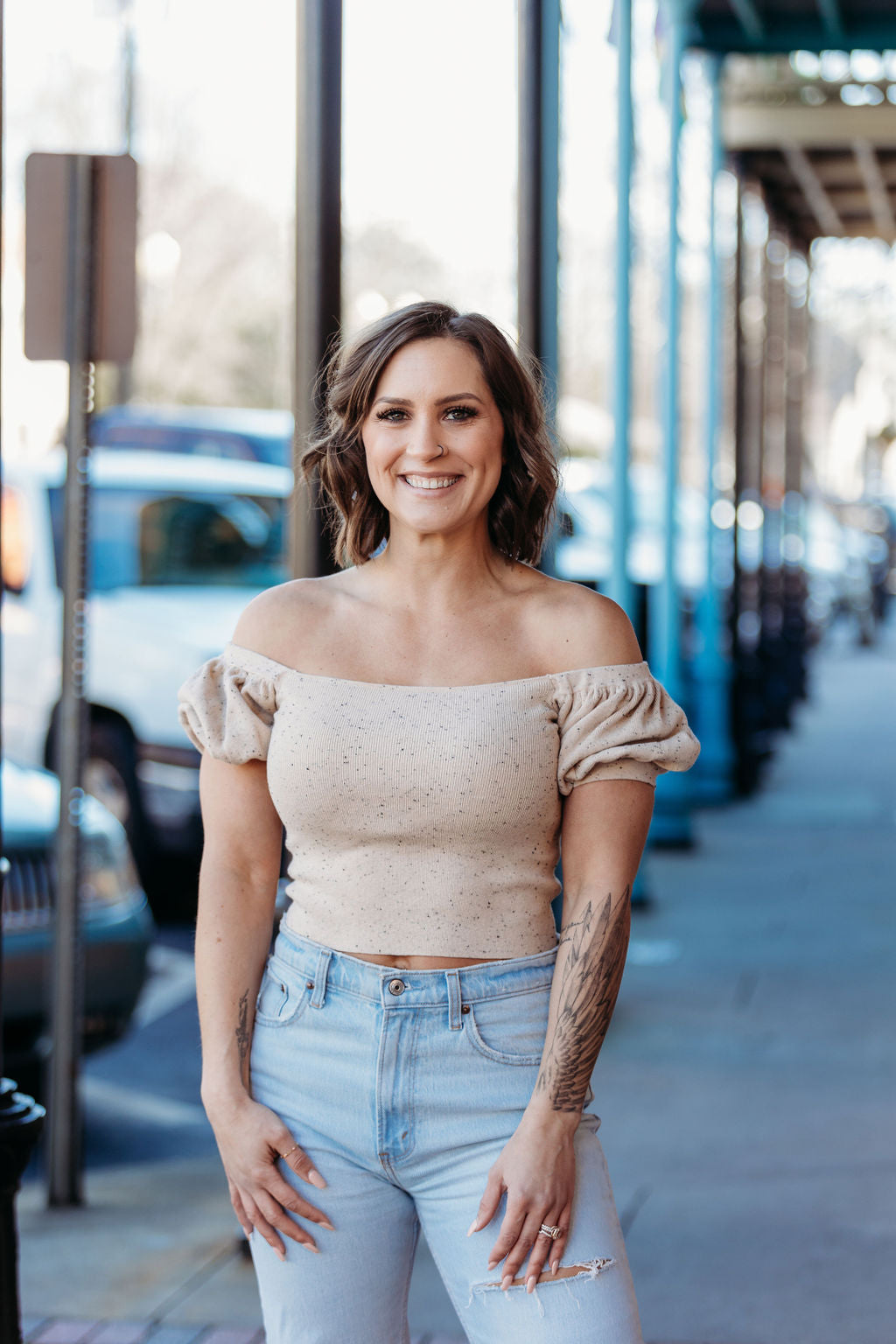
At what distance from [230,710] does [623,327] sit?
5.81 metres

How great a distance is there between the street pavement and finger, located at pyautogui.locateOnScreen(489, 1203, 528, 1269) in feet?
0.34

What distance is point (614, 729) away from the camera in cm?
200

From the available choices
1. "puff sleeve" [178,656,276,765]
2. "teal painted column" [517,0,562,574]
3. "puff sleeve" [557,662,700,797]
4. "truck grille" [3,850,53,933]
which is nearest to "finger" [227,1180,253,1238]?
"puff sleeve" [178,656,276,765]

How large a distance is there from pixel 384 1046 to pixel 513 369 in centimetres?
82

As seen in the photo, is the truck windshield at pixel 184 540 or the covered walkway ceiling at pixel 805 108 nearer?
the truck windshield at pixel 184 540

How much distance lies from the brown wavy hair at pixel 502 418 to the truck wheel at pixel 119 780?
5.36 metres

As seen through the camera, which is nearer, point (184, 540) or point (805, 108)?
point (184, 540)

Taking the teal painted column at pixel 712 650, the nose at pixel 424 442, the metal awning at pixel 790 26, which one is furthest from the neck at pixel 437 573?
the teal painted column at pixel 712 650

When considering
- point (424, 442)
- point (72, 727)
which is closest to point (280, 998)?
point (424, 442)

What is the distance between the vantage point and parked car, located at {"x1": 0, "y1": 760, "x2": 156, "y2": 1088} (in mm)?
4805

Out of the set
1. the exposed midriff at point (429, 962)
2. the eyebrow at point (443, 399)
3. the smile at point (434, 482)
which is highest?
the eyebrow at point (443, 399)

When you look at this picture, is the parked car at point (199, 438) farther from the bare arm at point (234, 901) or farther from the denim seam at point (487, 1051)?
the denim seam at point (487, 1051)

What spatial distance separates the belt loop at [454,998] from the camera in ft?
6.46

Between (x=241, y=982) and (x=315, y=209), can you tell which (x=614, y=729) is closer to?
(x=241, y=982)
